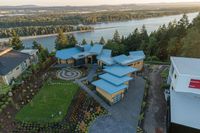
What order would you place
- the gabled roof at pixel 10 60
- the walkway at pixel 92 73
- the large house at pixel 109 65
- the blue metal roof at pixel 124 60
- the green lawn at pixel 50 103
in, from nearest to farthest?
the green lawn at pixel 50 103
the large house at pixel 109 65
the gabled roof at pixel 10 60
the walkway at pixel 92 73
the blue metal roof at pixel 124 60

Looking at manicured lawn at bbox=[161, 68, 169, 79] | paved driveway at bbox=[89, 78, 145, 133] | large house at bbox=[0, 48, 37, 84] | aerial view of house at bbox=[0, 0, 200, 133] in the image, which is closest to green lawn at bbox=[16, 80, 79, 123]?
aerial view of house at bbox=[0, 0, 200, 133]

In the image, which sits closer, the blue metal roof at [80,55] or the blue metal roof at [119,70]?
the blue metal roof at [119,70]

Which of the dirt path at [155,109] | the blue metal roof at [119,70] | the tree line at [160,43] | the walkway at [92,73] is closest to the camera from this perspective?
the dirt path at [155,109]

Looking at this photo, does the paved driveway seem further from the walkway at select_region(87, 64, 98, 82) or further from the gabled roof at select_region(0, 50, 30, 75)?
the gabled roof at select_region(0, 50, 30, 75)

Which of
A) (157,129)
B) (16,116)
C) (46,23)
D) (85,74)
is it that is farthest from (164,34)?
(46,23)

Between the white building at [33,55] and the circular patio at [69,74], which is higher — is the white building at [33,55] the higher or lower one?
the higher one

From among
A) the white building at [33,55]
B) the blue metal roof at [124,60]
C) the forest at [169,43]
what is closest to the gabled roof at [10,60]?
the white building at [33,55]

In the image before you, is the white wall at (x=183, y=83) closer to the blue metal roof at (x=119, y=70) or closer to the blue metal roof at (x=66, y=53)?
the blue metal roof at (x=119, y=70)
